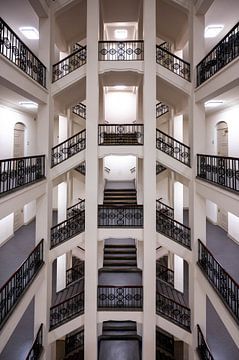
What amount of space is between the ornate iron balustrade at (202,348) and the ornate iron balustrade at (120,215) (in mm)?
3931

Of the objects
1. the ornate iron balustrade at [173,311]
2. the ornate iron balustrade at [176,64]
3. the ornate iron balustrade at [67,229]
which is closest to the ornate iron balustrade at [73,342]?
the ornate iron balustrade at [173,311]

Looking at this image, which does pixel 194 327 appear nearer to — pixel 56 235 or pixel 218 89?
pixel 56 235

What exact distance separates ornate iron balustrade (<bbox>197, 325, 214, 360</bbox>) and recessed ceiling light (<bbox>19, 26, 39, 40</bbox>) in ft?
39.1

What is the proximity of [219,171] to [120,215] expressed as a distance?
13.4 feet

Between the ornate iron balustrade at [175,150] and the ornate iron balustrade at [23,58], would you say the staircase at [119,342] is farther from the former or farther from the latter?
the ornate iron balustrade at [23,58]

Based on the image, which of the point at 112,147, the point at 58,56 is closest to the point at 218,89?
the point at 112,147

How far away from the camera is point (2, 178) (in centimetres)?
753

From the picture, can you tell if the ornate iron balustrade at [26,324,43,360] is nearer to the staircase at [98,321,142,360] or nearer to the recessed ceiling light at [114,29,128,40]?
the staircase at [98,321,142,360]

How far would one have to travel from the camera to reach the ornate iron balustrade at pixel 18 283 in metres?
7.17

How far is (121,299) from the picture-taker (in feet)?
35.9

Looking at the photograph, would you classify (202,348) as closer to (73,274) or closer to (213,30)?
(73,274)

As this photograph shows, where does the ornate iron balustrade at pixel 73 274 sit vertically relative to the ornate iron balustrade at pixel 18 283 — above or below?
below

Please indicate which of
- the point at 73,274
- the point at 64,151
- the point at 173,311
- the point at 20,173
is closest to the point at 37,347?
the point at 73,274

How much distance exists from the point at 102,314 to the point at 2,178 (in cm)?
600
